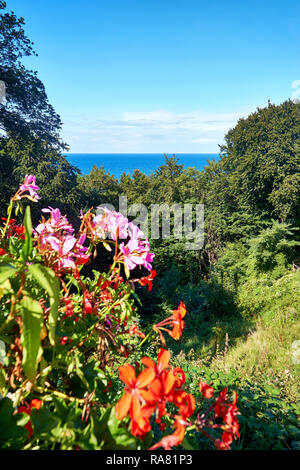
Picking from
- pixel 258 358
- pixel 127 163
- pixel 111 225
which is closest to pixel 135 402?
pixel 111 225

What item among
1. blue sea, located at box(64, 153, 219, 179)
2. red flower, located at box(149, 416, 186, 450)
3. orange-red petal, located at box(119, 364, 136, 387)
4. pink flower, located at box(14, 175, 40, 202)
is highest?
blue sea, located at box(64, 153, 219, 179)

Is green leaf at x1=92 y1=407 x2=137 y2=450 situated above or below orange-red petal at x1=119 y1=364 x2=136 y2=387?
below

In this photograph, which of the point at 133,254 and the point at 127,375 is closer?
the point at 127,375

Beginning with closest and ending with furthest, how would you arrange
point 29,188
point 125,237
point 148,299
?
point 125,237 → point 29,188 → point 148,299

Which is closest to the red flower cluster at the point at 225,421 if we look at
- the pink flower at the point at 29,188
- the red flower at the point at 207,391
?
the red flower at the point at 207,391

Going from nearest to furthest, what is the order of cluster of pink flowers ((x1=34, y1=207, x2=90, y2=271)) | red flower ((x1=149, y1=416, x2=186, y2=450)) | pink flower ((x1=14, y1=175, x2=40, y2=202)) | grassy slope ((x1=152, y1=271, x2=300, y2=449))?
red flower ((x1=149, y1=416, x2=186, y2=450))
cluster of pink flowers ((x1=34, y1=207, x2=90, y2=271))
pink flower ((x1=14, y1=175, x2=40, y2=202))
grassy slope ((x1=152, y1=271, x2=300, y2=449))

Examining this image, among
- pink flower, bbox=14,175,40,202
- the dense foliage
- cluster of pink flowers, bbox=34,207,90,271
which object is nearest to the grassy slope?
the dense foliage

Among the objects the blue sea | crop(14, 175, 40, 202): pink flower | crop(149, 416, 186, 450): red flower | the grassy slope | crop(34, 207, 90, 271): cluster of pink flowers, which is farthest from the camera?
the blue sea

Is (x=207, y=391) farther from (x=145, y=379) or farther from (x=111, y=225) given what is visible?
(x=111, y=225)

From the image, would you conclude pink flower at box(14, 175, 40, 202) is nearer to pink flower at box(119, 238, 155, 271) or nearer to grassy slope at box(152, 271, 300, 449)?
pink flower at box(119, 238, 155, 271)

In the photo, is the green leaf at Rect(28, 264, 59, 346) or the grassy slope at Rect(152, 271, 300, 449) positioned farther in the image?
the grassy slope at Rect(152, 271, 300, 449)

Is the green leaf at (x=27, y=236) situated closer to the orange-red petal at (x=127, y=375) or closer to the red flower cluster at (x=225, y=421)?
the orange-red petal at (x=127, y=375)

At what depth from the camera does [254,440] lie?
1215 mm
